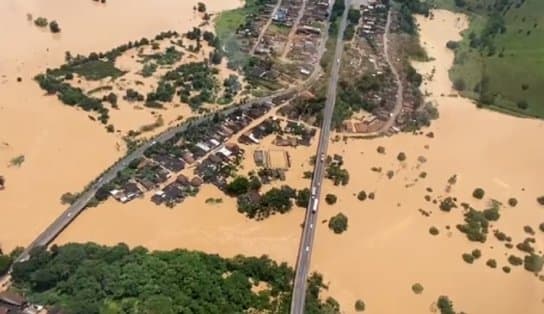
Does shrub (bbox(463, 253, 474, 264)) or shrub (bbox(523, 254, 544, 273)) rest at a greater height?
shrub (bbox(463, 253, 474, 264))

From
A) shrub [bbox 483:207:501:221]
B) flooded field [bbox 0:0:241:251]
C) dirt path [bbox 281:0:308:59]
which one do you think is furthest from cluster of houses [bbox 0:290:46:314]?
dirt path [bbox 281:0:308:59]

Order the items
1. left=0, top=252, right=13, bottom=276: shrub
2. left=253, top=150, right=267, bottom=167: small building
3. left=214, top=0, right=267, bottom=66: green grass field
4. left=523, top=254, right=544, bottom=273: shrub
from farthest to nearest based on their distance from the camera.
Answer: left=214, top=0, right=267, bottom=66: green grass field → left=253, top=150, right=267, bottom=167: small building → left=523, top=254, right=544, bottom=273: shrub → left=0, top=252, right=13, bottom=276: shrub

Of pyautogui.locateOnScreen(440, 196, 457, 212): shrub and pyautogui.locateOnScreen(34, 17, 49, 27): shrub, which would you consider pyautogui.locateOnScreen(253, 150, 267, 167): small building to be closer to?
pyautogui.locateOnScreen(440, 196, 457, 212): shrub

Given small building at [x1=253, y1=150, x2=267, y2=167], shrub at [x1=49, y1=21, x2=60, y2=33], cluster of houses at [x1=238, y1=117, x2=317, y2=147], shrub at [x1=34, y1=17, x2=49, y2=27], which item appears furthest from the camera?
shrub at [x1=34, y1=17, x2=49, y2=27]

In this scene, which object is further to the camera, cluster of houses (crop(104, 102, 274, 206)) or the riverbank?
cluster of houses (crop(104, 102, 274, 206))

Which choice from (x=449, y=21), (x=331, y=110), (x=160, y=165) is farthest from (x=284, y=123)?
(x=449, y=21)

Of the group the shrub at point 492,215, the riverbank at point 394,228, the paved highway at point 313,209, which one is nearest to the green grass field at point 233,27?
the paved highway at point 313,209

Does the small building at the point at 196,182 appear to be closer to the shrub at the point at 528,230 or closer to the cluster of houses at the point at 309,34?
the cluster of houses at the point at 309,34

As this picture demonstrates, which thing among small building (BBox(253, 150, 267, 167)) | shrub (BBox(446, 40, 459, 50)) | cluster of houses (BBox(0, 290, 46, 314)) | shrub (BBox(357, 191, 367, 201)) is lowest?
cluster of houses (BBox(0, 290, 46, 314))
